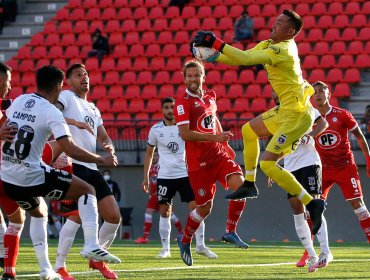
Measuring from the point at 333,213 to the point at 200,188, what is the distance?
987cm

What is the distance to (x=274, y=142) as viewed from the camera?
1054 cm

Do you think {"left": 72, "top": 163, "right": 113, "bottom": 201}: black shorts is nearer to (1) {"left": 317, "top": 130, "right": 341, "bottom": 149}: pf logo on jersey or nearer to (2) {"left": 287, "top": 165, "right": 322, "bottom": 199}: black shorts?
(2) {"left": 287, "top": 165, "right": 322, "bottom": 199}: black shorts

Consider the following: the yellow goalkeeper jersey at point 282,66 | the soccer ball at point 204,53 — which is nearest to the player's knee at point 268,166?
the yellow goalkeeper jersey at point 282,66

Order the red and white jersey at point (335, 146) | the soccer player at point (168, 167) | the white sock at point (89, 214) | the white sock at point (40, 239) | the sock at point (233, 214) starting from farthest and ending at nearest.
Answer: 1. the soccer player at point (168, 167)
2. the red and white jersey at point (335, 146)
3. the sock at point (233, 214)
4. the white sock at point (89, 214)
5. the white sock at point (40, 239)

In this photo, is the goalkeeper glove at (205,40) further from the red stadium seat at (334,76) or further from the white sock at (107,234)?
the red stadium seat at (334,76)

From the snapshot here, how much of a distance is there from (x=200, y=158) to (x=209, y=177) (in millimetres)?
252

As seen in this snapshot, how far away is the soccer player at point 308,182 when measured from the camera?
12.0m

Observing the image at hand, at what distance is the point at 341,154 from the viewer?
45.2 ft

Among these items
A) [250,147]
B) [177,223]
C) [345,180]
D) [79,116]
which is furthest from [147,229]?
[79,116]

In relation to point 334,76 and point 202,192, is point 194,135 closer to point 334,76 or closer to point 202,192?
point 202,192

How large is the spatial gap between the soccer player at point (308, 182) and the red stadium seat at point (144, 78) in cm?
1295

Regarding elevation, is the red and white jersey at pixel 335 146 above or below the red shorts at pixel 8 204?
above

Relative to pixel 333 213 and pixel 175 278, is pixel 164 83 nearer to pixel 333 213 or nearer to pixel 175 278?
pixel 333 213

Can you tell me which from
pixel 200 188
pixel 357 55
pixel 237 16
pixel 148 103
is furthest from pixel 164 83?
pixel 200 188
